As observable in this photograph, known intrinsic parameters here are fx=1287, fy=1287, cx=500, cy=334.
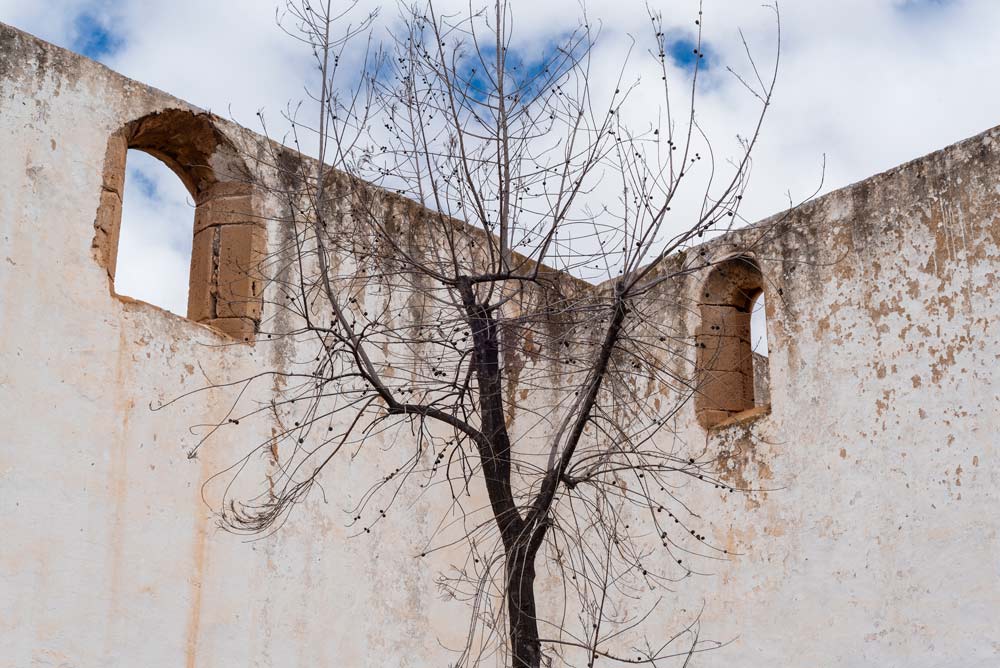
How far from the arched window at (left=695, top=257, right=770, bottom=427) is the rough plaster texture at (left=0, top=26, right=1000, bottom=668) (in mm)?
265

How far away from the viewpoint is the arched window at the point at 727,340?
24.7 ft

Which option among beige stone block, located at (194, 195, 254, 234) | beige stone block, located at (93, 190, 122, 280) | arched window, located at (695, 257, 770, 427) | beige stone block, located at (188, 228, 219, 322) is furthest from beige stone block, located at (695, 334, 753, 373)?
beige stone block, located at (93, 190, 122, 280)

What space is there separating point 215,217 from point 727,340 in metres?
3.05

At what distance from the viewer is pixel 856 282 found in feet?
22.6

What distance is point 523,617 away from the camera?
4.99 metres

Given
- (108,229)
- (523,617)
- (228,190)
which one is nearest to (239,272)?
(228,190)

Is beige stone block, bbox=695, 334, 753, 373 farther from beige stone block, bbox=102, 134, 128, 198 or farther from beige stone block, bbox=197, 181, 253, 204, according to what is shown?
beige stone block, bbox=102, 134, 128, 198

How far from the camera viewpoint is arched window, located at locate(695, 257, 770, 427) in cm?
753

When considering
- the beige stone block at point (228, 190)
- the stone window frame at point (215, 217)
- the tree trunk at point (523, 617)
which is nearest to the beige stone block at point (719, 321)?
the stone window frame at point (215, 217)

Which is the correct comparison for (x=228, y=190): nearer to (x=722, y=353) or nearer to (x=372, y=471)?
(x=372, y=471)

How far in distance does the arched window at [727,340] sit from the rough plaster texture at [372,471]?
0.26 metres

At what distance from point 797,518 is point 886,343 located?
1030mm

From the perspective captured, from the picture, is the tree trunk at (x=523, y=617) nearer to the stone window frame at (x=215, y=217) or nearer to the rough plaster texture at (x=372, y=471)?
the rough plaster texture at (x=372, y=471)

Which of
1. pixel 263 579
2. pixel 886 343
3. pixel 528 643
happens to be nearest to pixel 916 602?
pixel 886 343
